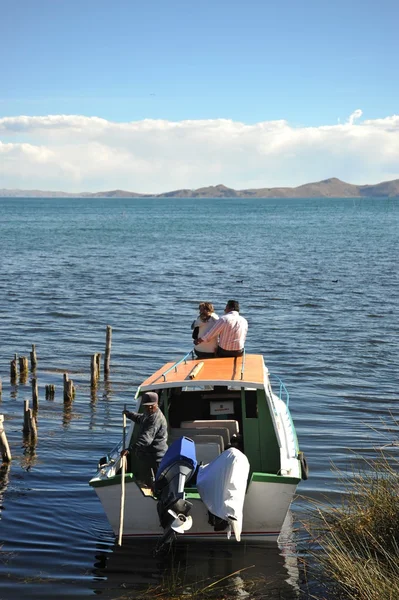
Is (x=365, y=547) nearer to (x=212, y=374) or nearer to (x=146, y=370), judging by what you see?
(x=212, y=374)

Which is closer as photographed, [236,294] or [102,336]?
[102,336]

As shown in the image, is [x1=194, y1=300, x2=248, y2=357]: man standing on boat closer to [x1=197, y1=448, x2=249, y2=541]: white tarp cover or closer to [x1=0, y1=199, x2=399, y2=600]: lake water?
[x1=0, y1=199, x2=399, y2=600]: lake water

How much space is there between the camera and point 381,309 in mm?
40594

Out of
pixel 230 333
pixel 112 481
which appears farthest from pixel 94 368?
pixel 112 481

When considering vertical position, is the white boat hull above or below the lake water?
above

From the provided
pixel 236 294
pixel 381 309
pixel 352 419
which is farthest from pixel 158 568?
pixel 236 294

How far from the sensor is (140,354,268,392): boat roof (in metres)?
13.4

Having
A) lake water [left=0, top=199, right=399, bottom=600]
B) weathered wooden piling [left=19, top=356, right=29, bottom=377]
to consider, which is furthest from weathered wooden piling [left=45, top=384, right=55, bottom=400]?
weathered wooden piling [left=19, top=356, right=29, bottom=377]

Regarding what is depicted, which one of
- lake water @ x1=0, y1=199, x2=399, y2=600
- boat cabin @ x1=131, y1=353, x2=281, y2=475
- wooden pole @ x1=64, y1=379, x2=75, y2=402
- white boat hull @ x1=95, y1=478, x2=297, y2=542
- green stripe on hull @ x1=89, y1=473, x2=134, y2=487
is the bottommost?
lake water @ x1=0, y1=199, x2=399, y2=600

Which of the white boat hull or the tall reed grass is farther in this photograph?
the white boat hull

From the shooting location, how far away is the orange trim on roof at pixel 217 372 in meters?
13.6

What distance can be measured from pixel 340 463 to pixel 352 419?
12.4 ft

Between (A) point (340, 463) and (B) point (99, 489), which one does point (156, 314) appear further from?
(B) point (99, 489)

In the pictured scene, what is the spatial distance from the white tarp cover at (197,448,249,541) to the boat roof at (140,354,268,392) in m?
1.74
